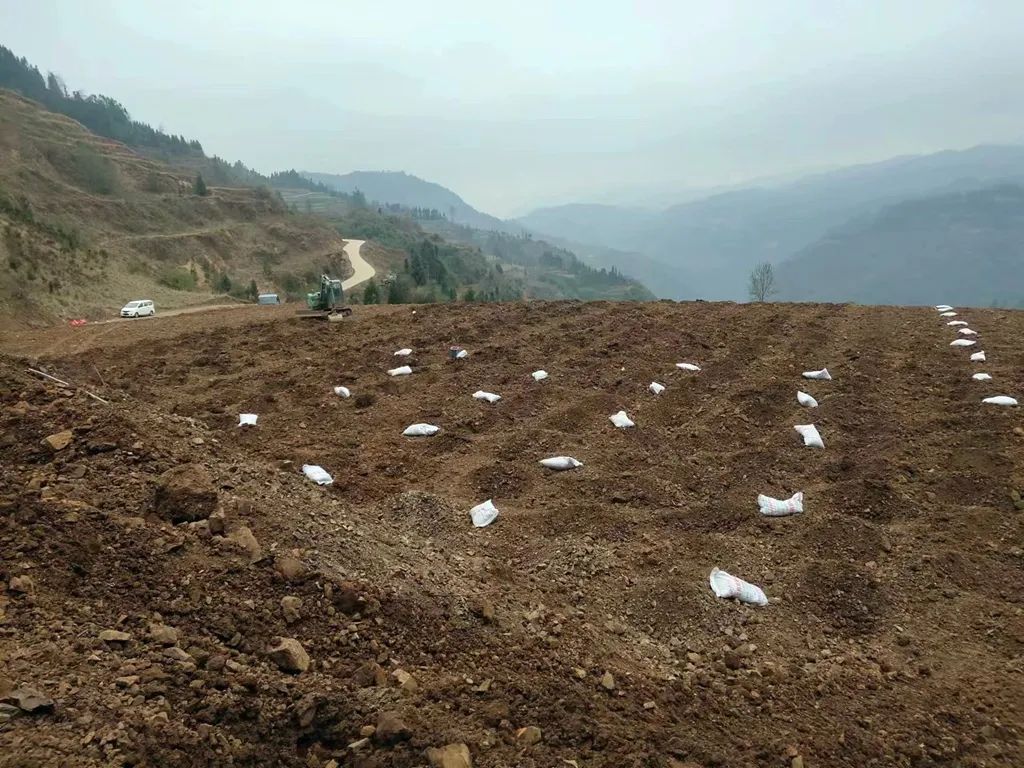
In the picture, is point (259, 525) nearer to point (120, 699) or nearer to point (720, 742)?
point (120, 699)

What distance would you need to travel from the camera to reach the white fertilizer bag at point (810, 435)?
7336 millimetres

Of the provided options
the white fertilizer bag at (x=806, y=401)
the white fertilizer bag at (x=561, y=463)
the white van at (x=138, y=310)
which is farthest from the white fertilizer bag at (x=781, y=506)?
the white van at (x=138, y=310)

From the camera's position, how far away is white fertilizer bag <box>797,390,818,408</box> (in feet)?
27.7

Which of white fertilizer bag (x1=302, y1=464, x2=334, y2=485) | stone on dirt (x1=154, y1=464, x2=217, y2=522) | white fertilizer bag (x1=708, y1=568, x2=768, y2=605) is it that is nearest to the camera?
stone on dirt (x1=154, y1=464, x2=217, y2=522)

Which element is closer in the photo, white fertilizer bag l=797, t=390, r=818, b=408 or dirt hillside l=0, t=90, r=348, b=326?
white fertilizer bag l=797, t=390, r=818, b=408

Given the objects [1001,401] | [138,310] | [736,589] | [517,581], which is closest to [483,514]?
[517,581]

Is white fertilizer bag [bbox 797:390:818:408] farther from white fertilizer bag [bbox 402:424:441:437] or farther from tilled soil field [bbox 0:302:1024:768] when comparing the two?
white fertilizer bag [bbox 402:424:441:437]

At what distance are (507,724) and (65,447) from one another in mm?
3904

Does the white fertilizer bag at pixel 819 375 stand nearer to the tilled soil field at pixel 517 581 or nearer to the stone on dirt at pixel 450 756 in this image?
the tilled soil field at pixel 517 581

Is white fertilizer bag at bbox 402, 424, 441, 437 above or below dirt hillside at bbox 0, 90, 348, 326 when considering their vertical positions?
below

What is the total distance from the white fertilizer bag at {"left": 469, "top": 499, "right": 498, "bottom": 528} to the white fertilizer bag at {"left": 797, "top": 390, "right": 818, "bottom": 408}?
5.01 meters

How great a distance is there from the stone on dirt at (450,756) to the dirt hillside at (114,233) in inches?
888

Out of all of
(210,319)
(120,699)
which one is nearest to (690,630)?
(120,699)

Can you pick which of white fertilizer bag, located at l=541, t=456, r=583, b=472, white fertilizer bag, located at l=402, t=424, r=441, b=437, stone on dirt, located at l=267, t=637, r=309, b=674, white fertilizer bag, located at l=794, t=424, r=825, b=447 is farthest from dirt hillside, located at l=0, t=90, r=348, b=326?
white fertilizer bag, located at l=794, t=424, r=825, b=447
